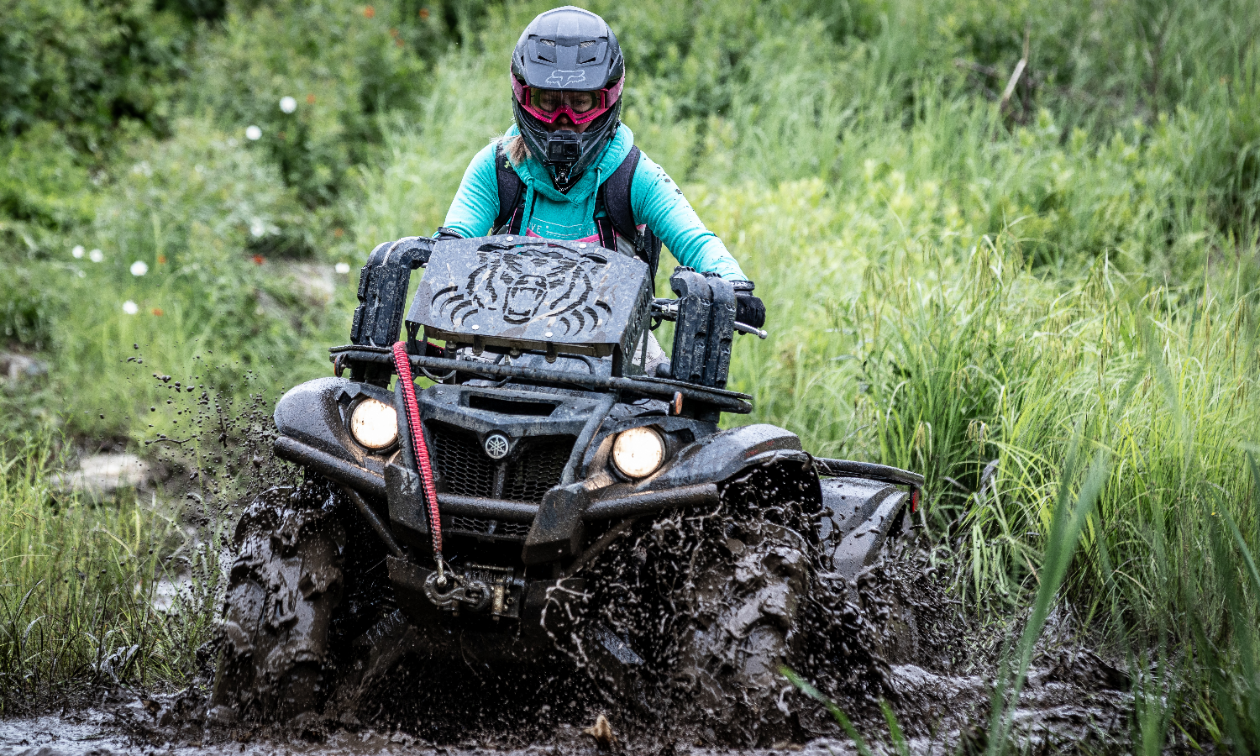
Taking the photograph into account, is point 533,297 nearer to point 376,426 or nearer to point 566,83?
point 376,426

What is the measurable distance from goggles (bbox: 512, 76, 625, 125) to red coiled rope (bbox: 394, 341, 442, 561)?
116 cm

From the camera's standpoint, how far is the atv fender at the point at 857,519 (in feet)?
12.3

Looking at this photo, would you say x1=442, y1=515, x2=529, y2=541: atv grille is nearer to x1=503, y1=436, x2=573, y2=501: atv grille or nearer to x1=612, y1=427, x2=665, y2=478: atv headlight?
x1=503, y1=436, x2=573, y2=501: atv grille

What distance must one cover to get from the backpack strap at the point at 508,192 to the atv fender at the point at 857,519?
4.91ft

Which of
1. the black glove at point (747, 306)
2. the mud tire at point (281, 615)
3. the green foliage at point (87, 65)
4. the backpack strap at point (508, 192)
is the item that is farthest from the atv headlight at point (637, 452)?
the green foliage at point (87, 65)

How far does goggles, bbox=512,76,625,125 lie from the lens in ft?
13.0

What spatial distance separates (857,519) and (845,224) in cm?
391

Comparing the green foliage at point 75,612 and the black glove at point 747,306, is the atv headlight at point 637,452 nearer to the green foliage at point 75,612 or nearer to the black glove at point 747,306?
the black glove at point 747,306

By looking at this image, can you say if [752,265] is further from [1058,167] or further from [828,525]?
[828,525]

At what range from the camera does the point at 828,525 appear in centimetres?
390

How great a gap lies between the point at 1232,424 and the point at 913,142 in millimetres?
4763

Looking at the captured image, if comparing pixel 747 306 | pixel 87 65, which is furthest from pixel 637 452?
pixel 87 65

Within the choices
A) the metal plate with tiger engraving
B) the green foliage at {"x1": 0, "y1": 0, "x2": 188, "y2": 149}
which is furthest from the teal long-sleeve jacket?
the green foliage at {"x1": 0, "y1": 0, "x2": 188, "y2": 149}

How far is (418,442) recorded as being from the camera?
10.0 ft
